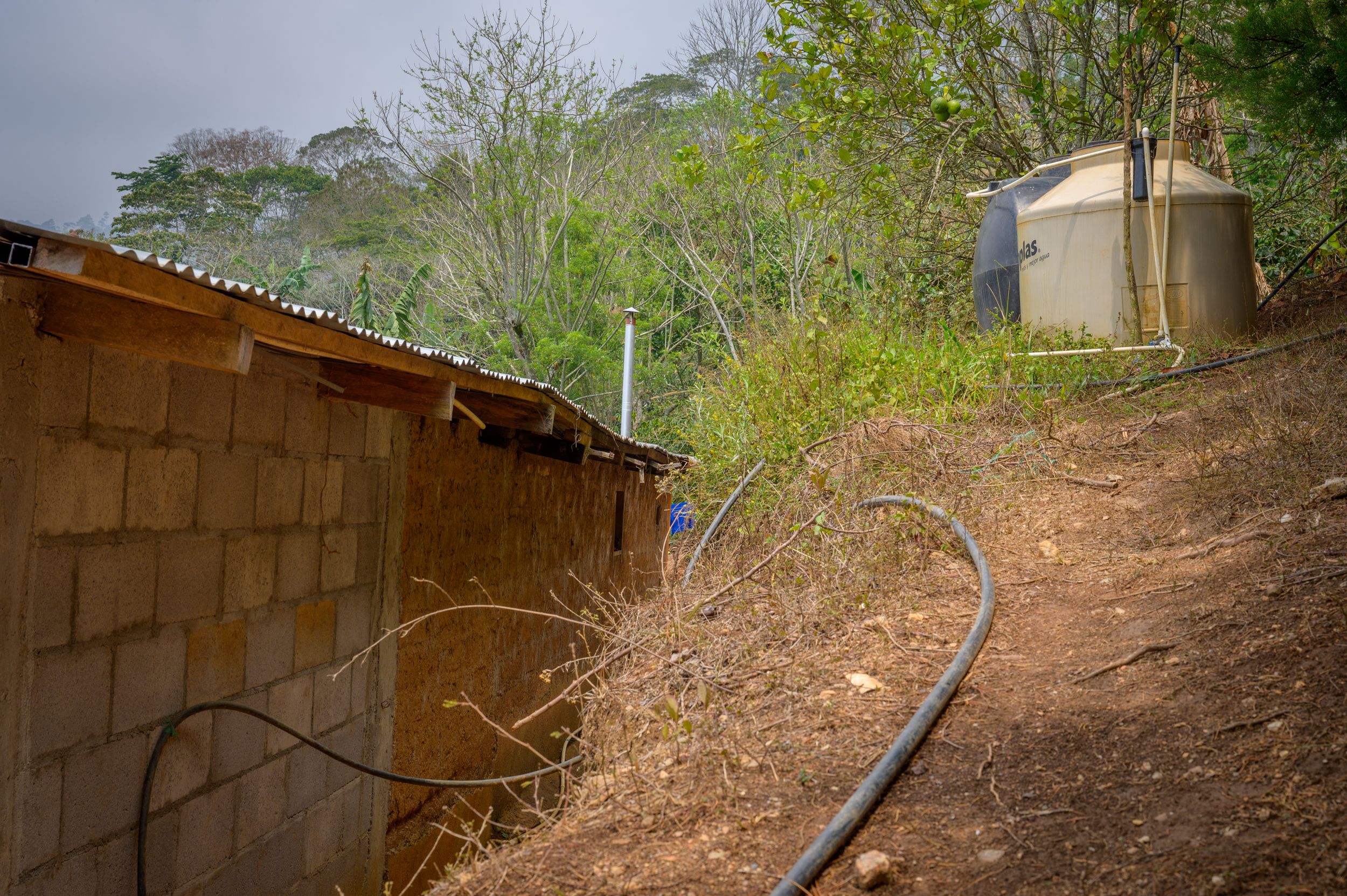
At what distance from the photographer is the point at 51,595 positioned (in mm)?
2762

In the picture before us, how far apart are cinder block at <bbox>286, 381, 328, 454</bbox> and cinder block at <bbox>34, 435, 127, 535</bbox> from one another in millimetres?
985

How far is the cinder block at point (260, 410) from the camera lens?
366 centimetres

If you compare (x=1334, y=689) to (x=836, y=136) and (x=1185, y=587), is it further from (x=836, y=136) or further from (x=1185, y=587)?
(x=836, y=136)

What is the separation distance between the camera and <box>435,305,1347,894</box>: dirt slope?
7.86 ft

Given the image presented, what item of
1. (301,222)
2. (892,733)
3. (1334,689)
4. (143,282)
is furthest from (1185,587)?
(301,222)

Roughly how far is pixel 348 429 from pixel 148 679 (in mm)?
1625

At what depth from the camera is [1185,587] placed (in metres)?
3.75

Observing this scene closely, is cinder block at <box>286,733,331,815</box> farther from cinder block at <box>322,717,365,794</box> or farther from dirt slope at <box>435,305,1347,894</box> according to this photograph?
dirt slope at <box>435,305,1347,894</box>

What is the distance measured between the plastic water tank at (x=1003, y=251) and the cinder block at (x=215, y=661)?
6.33 meters

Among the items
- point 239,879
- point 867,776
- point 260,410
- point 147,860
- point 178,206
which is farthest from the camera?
point 178,206

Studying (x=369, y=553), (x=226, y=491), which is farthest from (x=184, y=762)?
(x=369, y=553)

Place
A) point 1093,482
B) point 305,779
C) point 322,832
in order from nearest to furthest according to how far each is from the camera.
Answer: point 305,779, point 322,832, point 1093,482

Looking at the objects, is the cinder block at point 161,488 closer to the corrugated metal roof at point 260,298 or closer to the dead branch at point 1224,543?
the corrugated metal roof at point 260,298

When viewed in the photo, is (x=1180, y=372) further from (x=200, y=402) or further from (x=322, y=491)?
(x=200, y=402)
